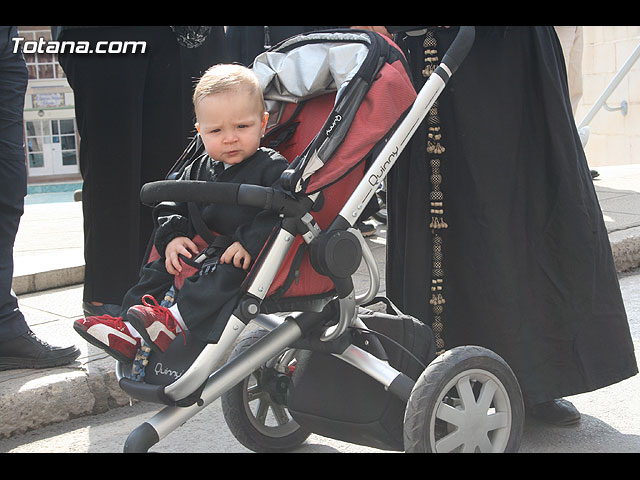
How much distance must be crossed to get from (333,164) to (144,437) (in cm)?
82

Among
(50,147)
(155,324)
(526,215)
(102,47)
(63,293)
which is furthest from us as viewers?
A: (50,147)

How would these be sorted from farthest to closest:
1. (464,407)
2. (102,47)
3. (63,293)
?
(63,293) < (102,47) < (464,407)

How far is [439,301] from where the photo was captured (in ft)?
9.52

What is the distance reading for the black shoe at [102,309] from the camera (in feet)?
12.3

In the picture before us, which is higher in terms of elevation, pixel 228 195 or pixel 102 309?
pixel 228 195

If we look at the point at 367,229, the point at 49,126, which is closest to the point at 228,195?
the point at 367,229

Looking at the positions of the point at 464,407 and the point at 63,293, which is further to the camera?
the point at 63,293

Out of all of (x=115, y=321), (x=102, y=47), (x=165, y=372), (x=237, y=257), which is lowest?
(x=165, y=372)

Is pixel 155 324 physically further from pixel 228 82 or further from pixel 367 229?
pixel 367 229

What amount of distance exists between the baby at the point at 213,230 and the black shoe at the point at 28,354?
1020 millimetres

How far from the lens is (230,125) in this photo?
237 centimetres

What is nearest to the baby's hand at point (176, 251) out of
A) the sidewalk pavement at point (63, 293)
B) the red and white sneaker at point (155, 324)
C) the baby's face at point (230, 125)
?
the red and white sneaker at point (155, 324)

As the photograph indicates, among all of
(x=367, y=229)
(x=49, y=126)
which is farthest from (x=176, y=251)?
(x=49, y=126)

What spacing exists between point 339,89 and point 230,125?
300 mm
